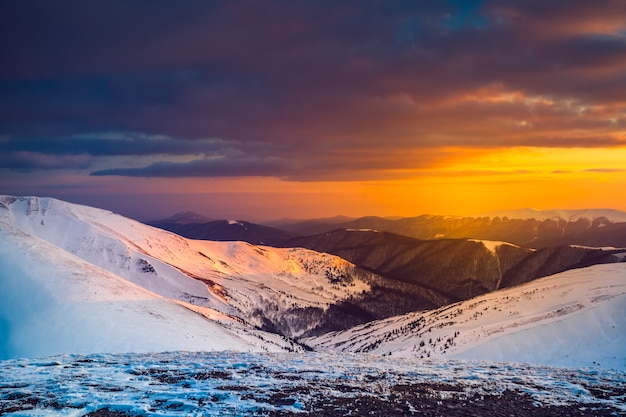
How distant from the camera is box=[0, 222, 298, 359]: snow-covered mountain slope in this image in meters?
51.4

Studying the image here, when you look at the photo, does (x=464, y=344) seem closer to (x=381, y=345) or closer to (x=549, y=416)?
(x=381, y=345)

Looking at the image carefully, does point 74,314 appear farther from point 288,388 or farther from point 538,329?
point 538,329

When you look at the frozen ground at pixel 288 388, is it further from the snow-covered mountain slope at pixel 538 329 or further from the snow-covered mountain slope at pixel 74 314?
the snow-covered mountain slope at pixel 538 329

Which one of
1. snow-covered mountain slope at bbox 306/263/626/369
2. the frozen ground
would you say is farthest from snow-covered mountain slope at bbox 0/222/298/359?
snow-covered mountain slope at bbox 306/263/626/369

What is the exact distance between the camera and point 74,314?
194 feet

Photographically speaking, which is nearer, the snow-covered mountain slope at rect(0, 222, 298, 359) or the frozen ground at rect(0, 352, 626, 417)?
the frozen ground at rect(0, 352, 626, 417)

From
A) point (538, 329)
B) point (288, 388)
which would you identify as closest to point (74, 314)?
point (288, 388)

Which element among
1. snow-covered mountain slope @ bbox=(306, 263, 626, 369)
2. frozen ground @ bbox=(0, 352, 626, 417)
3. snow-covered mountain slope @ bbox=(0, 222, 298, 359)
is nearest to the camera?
frozen ground @ bbox=(0, 352, 626, 417)

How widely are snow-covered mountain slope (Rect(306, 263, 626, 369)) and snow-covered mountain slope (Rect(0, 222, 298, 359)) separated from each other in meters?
35.4

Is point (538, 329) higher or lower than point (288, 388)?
lower

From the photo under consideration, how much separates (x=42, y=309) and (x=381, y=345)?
77.8 meters

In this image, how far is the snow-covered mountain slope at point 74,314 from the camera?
5144cm

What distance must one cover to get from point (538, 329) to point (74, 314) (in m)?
59.9

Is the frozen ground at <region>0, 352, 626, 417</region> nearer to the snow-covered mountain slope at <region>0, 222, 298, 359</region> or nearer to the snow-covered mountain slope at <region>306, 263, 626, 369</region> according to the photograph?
the snow-covered mountain slope at <region>0, 222, 298, 359</region>
